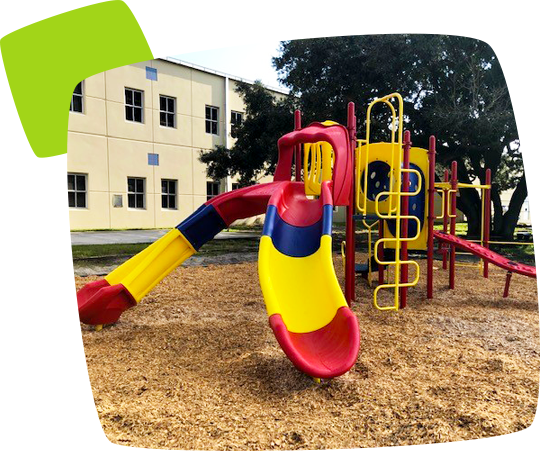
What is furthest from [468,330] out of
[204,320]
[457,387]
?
[204,320]

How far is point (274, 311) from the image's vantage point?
3180mm

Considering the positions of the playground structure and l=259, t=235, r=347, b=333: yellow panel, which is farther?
Result: l=259, t=235, r=347, b=333: yellow panel

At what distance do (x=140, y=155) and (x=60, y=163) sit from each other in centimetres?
375

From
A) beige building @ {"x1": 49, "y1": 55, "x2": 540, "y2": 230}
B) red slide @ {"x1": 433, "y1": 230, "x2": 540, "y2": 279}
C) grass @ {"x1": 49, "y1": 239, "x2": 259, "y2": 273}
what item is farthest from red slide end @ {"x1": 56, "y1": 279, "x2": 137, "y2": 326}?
beige building @ {"x1": 49, "y1": 55, "x2": 540, "y2": 230}

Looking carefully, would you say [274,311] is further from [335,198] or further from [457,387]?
[335,198]

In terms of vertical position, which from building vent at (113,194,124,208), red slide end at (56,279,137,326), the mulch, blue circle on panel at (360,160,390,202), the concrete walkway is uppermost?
blue circle on panel at (360,160,390,202)

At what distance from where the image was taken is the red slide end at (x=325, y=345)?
9.30 ft

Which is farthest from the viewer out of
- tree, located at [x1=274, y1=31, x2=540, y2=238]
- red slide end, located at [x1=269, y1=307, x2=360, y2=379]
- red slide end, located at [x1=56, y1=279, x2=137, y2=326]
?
tree, located at [x1=274, y1=31, x2=540, y2=238]

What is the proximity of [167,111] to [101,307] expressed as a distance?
59.4 ft

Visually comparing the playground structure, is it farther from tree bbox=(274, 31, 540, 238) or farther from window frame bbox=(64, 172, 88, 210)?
window frame bbox=(64, 172, 88, 210)

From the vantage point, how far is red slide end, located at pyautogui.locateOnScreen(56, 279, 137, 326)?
4.31 m

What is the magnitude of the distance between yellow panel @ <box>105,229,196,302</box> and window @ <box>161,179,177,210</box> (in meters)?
16.8

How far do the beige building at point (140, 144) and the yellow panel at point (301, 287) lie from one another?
570 inches

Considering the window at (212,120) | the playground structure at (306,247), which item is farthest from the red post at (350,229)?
the window at (212,120)
